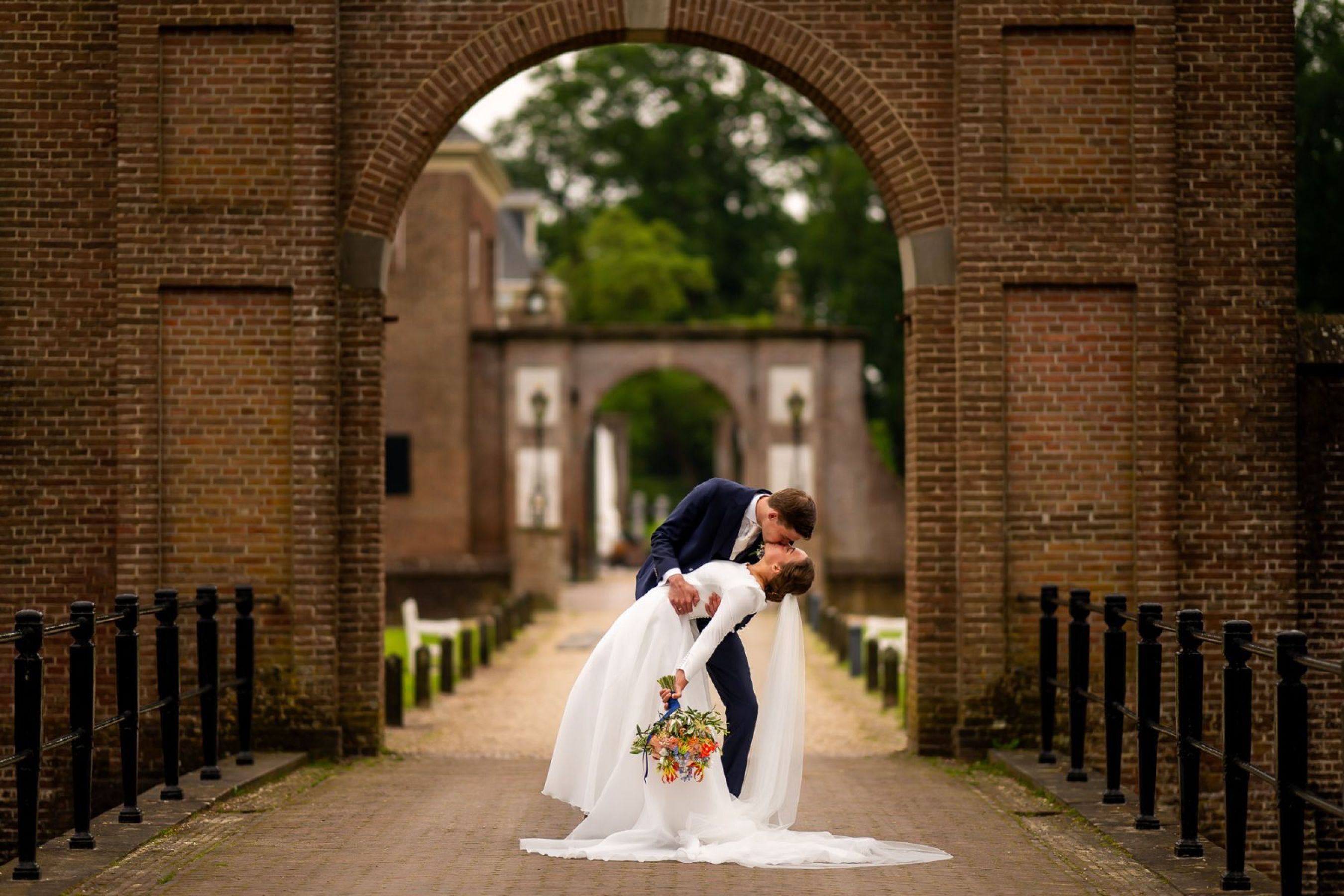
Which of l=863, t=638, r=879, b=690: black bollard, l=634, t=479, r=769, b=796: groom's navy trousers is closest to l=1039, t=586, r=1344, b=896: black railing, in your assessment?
l=634, t=479, r=769, b=796: groom's navy trousers

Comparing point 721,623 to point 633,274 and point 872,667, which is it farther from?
point 633,274

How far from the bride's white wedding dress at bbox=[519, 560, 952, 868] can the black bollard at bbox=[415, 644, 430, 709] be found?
8.14m

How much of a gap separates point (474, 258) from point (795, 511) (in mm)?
28674

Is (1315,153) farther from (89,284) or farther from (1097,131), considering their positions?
(89,284)

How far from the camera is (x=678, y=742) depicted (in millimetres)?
7555

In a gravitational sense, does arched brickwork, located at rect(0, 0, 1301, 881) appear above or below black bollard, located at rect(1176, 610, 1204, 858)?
above

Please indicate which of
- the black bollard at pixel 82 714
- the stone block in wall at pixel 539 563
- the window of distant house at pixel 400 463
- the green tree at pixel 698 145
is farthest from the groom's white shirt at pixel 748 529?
the green tree at pixel 698 145

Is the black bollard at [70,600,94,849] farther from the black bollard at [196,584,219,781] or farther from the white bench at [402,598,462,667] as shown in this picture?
the white bench at [402,598,462,667]

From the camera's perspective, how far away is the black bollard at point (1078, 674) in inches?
396

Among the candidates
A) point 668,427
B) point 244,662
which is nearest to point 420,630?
point 244,662

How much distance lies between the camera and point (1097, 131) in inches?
458

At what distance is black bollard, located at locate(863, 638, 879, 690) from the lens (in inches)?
675

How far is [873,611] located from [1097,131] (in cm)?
1859

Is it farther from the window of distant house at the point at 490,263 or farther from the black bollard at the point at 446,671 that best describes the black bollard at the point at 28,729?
the window of distant house at the point at 490,263
